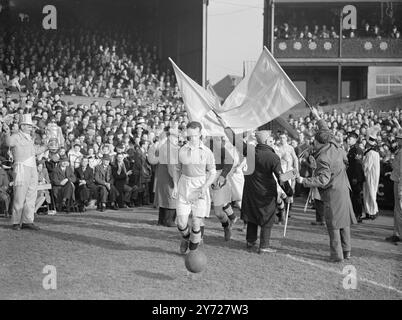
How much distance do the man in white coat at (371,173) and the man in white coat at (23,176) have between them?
6.97 metres

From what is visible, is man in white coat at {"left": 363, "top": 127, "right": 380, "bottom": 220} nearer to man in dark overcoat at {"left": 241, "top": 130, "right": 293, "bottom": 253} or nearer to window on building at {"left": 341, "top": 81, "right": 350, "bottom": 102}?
man in dark overcoat at {"left": 241, "top": 130, "right": 293, "bottom": 253}

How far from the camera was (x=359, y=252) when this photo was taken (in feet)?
27.0

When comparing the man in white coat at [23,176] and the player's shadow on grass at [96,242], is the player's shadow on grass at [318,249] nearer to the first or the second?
the player's shadow on grass at [96,242]

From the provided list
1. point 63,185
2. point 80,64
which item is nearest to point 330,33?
point 80,64

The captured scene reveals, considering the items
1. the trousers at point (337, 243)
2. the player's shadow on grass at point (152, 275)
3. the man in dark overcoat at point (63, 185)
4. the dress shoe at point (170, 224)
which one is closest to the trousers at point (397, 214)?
the trousers at point (337, 243)

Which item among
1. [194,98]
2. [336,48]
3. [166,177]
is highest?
[336,48]

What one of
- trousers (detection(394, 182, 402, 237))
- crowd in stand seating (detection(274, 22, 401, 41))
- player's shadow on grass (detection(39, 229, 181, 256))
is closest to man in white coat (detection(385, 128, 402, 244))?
trousers (detection(394, 182, 402, 237))

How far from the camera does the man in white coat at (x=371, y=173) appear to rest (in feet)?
38.5

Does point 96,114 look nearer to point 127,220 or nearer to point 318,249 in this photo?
point 127,220

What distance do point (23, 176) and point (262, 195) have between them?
434 cm

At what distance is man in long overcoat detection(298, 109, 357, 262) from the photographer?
7512 mm

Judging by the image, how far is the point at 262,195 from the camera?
321 inches
